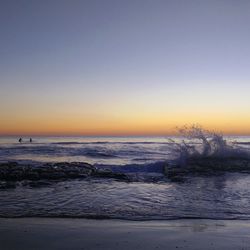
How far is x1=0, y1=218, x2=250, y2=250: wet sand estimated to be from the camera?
17.7 feet

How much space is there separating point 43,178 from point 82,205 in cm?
536

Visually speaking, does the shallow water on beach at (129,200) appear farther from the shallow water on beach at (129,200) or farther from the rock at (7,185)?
the rock at (7,185)

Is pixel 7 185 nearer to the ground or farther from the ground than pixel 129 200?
farther from the ground

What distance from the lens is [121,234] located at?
605 cm

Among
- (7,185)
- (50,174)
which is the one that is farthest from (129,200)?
(50,174)

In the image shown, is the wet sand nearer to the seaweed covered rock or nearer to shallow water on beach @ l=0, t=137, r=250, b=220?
shallow water on beach @ l=0, t=137, r=250, b=220

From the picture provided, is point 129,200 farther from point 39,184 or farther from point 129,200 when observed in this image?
point 39,184

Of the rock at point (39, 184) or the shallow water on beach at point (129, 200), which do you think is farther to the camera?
the rock at point (39, 184)

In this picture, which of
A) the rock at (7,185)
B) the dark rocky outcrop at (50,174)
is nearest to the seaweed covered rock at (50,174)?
the dark rocky outcrop at (50,174)

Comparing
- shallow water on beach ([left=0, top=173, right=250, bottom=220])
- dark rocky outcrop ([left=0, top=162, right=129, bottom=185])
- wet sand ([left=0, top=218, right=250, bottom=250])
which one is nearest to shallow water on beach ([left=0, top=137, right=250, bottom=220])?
shallow water on beach ([left=0, top=173, right=250, bottom=220])

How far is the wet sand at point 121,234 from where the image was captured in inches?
212

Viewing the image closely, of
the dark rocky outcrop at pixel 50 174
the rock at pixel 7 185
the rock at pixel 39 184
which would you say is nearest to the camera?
the rock at pixel 7 185

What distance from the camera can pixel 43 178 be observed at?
44.7 ft

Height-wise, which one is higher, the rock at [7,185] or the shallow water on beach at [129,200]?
the rock at [7,185]
